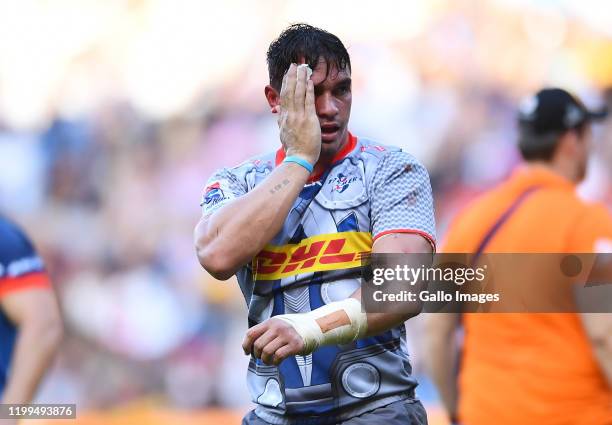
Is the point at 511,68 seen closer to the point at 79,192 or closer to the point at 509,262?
the point at 79,192

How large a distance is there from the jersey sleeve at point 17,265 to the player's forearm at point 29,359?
0.18 metres

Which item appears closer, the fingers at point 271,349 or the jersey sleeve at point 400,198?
the fingers at point 271,349

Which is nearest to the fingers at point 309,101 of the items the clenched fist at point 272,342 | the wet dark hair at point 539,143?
the clenched fist at point 272,342

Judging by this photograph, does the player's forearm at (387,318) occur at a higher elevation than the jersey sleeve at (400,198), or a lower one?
lower

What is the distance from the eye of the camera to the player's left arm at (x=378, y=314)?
2.74 m

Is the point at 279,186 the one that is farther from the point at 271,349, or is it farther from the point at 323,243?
the point at 271,349

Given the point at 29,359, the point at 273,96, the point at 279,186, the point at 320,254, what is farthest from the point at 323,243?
the point at 29,359

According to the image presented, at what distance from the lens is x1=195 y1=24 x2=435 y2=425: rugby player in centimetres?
303

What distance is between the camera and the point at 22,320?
484 centimetres

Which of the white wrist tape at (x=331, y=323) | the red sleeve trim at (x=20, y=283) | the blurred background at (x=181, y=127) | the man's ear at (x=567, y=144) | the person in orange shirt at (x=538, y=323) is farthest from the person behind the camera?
the blurred background at (x=181, y=127)

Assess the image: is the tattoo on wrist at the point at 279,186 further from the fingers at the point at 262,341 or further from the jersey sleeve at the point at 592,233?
the jersey sleeve at the point at 592,233

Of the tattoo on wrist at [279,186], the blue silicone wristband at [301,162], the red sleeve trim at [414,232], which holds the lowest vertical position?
the red sleeve trim at [414,232]

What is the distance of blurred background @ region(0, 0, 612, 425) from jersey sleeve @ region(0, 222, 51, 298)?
142 inches

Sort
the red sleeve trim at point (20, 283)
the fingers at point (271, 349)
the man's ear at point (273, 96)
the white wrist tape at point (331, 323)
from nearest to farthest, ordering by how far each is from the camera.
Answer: the fingers at point (271, 349), the white wrist tape at point (331, 323), the man's ear at point (273, 96), the red sleeve trim at point (20, 283)
